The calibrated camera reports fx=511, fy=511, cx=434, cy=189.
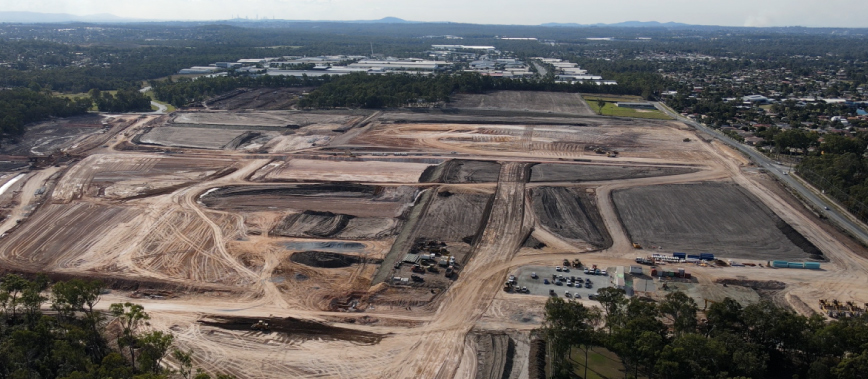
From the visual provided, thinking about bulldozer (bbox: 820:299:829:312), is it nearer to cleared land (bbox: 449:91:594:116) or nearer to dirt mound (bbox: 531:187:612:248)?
dirt mound (bbox: 531:187:612:248)

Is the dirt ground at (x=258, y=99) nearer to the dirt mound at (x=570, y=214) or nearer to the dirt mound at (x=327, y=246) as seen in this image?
the dirt mound at (x=327, y=246)

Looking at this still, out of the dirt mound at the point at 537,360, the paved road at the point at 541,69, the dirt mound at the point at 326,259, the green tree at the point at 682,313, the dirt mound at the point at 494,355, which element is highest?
the paved road at the point at 541,69

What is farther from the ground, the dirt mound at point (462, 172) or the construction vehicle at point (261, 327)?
the dirt mound at point (462, 172)

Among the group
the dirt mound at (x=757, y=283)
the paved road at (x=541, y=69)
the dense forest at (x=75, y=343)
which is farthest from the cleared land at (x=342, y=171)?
the paved road at (x=541, y=69)

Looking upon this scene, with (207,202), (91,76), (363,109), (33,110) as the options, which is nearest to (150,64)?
(91,76)

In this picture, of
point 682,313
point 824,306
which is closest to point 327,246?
point 682,313

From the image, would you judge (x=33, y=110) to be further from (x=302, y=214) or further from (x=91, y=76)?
(x=302, y=214)
